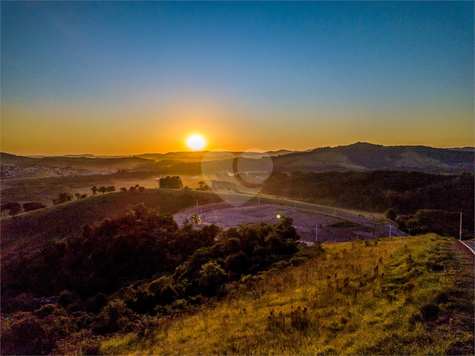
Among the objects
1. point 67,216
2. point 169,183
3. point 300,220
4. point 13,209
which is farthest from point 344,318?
point 169,183

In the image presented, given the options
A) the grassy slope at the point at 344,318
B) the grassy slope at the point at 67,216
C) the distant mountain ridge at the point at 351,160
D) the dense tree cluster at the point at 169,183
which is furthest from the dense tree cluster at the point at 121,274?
the distant mountain ridge at the point at 351,160

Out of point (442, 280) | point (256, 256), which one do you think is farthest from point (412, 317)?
point (256, 256)

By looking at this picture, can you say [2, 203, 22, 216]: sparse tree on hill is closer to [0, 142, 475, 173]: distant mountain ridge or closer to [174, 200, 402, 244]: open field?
[174, 200, 402, 244]: open field

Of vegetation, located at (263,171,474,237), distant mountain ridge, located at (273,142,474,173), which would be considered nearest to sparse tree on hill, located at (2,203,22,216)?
vegetation, located at (263,171,474,237)

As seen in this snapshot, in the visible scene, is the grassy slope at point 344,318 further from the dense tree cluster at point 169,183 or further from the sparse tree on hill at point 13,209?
the dense tree cluster at point 169,183

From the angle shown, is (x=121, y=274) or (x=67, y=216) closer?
(x=121, y=274)

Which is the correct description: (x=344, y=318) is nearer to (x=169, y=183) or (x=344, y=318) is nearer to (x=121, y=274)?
(x=121, y=274)
